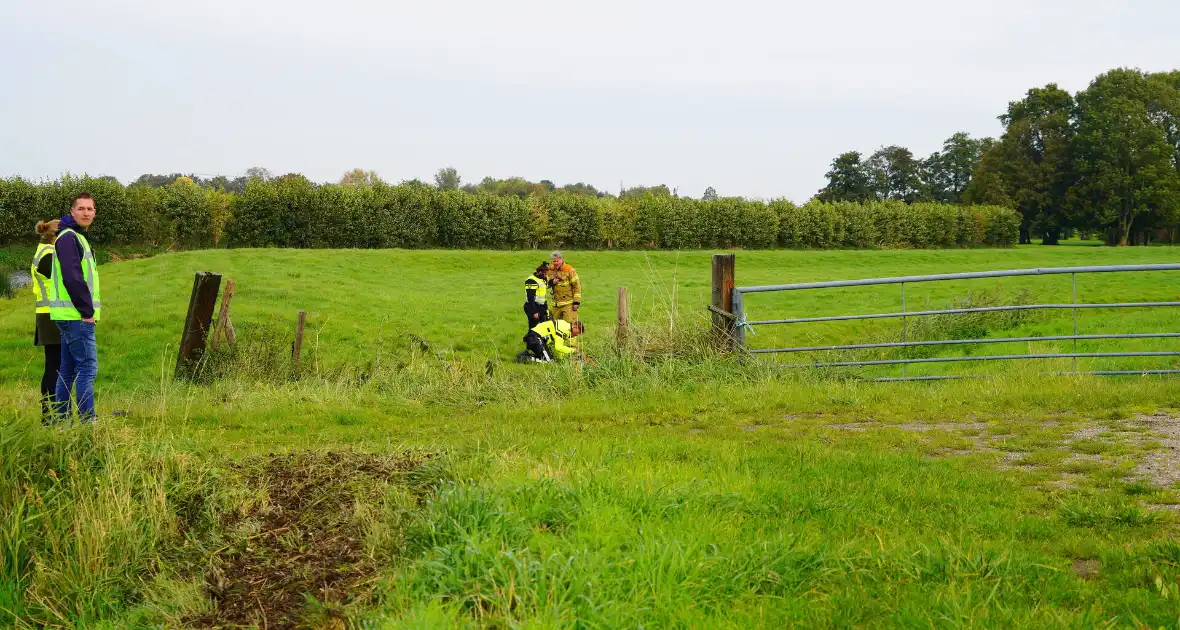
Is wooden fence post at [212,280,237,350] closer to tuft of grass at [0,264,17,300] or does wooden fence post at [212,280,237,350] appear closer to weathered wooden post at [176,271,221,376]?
weathered wooden post at [176,271,221,376]

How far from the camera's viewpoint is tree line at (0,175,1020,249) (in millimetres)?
43812

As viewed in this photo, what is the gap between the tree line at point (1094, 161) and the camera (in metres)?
64.5

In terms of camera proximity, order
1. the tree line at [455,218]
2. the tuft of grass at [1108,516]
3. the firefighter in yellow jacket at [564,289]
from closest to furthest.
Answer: the tuft of grass at [1108,516] → the firefighter in yellow jacket at [564,289] → the tree line at [455,218]

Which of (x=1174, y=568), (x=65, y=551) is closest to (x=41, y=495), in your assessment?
(x=65, y=551)

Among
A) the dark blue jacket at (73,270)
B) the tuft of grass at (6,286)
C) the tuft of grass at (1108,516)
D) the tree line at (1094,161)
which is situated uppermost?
the tree line at (1094,161)

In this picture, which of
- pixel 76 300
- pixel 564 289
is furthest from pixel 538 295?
pixel 76 300

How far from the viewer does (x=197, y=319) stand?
12.8m

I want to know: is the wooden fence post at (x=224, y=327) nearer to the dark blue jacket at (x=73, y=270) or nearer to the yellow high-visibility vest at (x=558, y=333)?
the yellow high-visibility vest at (x=558, y=333)

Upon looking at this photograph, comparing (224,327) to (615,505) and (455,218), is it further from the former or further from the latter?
(455,218)

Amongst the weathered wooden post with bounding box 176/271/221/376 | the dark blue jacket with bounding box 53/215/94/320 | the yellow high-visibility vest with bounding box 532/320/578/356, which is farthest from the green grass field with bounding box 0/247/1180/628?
the yellow high-visibility vest with bounding box 532/320/578/356

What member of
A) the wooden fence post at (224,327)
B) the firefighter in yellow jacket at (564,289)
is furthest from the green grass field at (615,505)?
the firefighter in yellow jacket at (564,289)

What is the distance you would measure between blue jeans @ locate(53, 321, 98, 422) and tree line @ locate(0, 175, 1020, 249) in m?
39.4

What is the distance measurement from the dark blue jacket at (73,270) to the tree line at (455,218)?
39.5 m

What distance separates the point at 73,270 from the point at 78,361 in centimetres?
85
